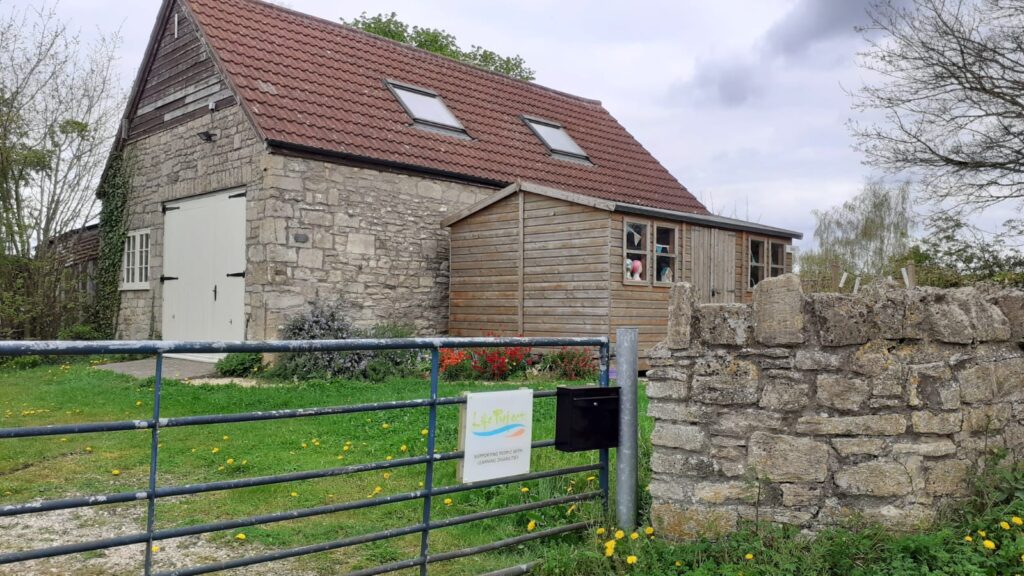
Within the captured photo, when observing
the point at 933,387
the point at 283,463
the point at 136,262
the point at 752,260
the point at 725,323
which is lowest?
the point at 283,463

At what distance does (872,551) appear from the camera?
12.7ft

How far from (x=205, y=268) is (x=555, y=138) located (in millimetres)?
8240

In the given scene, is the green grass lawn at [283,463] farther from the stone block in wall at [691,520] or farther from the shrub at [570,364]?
Result: the shrub at [570,364]

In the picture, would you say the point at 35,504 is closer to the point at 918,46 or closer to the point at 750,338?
the point at 750,338

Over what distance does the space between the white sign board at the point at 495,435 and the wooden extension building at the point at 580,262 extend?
8.42 metres

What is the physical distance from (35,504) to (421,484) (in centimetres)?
324

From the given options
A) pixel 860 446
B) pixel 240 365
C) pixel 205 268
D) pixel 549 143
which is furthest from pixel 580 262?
pixel 860 446

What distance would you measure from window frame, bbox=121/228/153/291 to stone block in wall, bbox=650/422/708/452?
1312cm

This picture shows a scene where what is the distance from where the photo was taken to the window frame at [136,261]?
1541 cm

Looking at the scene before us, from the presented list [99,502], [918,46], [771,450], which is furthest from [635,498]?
[918,46]

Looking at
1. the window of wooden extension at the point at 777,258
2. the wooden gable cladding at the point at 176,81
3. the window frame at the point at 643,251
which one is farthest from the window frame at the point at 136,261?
the window of wooden extension at the point at 777,258

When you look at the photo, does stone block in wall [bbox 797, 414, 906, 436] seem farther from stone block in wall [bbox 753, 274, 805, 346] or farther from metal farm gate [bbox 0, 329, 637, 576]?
metal farm gate [bbox 0, 329, 637, 576]

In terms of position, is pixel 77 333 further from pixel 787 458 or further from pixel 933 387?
pixel 933 387

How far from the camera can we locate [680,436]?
443 cm
